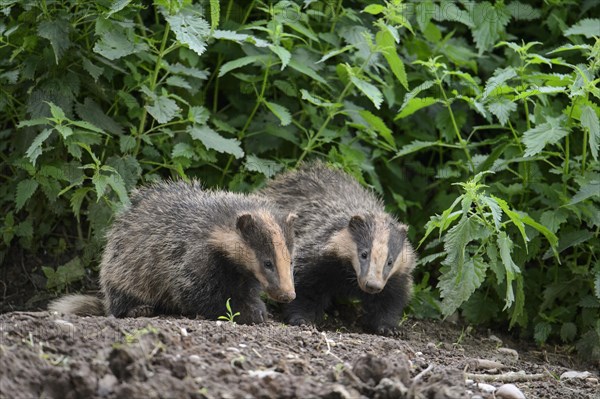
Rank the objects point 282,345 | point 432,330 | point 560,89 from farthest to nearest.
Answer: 1. point 432,330
2. point 560,89
3. point 282,345

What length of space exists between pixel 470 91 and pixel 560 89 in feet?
4.54

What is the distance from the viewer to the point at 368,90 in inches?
314

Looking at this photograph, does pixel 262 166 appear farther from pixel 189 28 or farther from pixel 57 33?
pixel 57 33

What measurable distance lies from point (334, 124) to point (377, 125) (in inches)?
24.6

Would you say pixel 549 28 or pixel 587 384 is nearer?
pixel 587 384

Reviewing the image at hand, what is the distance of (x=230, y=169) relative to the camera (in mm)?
8805

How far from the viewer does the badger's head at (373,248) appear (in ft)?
24.4

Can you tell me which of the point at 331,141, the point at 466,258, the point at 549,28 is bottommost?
the point at 466,258

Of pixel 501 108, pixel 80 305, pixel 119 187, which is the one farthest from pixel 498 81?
pixel 80 305

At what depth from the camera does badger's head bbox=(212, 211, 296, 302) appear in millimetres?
6832

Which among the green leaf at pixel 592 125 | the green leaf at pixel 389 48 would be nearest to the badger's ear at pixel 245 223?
A: the green leaf at pixel 389 48

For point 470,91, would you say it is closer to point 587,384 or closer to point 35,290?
point 587,384

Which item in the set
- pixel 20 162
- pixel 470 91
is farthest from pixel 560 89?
pixel 20 162

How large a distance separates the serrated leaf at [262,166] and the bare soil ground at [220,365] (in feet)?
6.61
